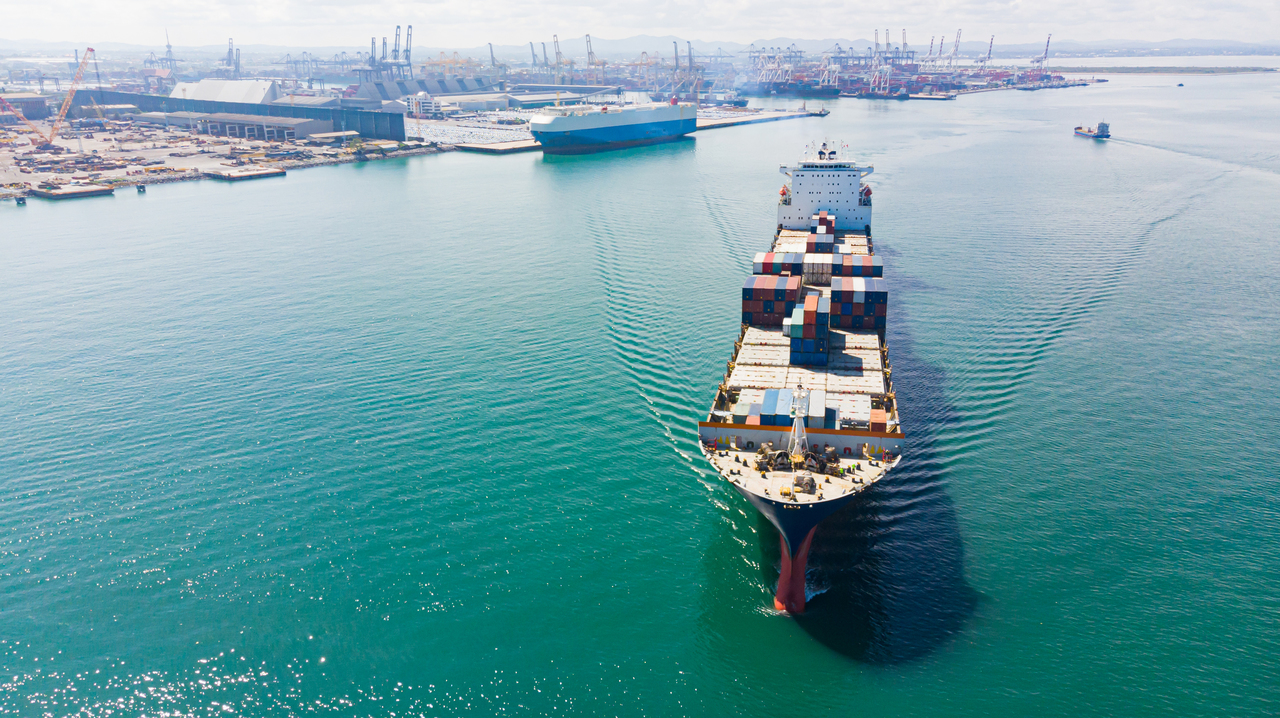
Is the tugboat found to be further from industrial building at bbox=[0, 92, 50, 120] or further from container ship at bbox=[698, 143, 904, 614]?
industrial building at bbox=[0, 92, 50, 120]

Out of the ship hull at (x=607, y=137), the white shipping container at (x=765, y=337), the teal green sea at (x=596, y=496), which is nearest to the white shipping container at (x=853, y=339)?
the white shipping container at (x=765, y=337)

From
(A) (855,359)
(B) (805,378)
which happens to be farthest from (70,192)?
(A) (855,359)

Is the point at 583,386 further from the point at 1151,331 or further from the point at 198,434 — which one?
the point at 1151,331

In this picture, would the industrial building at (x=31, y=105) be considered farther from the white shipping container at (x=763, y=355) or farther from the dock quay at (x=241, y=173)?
the white shipping container at (x=763, y=355)

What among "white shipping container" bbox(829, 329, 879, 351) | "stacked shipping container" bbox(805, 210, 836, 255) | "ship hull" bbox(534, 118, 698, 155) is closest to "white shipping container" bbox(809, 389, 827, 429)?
"white shipping container" bbox(829, 329, 879, 351)

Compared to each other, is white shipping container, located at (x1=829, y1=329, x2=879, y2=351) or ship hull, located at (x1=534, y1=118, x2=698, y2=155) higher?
ship hull, located at (x1=534, y1=118, x2=698, y2=155)

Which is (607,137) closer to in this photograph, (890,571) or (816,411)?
(816,411)
